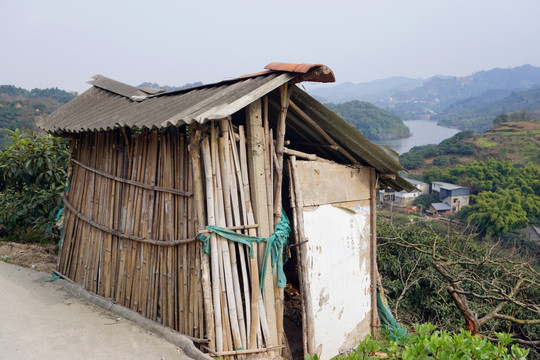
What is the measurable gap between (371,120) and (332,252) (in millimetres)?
64425

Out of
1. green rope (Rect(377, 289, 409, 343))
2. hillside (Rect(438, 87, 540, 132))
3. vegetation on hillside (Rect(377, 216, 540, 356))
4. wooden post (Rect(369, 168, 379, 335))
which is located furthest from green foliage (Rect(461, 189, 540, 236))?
hillside (Rect(438, 87, 540, 132))

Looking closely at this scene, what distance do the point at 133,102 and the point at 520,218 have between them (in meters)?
32.5

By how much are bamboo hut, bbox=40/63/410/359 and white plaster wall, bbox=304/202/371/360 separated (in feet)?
0.07

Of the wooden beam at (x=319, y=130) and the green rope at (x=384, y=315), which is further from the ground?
the wooden beam at (x=319, y=130)

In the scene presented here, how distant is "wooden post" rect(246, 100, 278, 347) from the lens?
171 inches

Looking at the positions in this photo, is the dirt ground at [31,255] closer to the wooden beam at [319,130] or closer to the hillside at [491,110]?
the wooden beam at [319,130]

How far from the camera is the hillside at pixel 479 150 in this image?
49.4 meters

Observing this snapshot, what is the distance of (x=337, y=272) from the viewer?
209 inches

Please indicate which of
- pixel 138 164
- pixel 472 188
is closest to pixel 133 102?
pixel 138 164

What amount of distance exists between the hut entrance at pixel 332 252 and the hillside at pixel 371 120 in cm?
5603

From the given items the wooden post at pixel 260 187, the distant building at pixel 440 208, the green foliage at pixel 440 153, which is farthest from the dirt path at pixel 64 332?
the green foliage at pixel 440 153

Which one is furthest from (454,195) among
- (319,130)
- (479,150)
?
(319,130)

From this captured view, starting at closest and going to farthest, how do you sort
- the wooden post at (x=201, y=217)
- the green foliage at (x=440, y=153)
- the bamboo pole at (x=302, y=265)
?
1. the wooden post at (x=201, y=217)
2. the bamboo pole at (x=302, y=265)
3. the green foliage at (x=440, y=153)

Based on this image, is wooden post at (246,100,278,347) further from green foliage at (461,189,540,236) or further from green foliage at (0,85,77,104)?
green foliage at (0,85,77,104)
